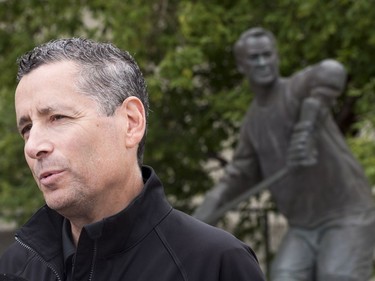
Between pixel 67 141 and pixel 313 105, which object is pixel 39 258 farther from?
pixel 313 105

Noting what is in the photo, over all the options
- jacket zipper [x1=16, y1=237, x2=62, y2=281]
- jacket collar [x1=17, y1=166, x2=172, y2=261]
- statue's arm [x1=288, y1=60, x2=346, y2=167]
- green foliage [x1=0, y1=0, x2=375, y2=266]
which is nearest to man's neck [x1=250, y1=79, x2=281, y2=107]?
statue's arm [x1=288, y1=60, x2=346, y2=167]

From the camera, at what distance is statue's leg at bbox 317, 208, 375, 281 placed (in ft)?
24.5

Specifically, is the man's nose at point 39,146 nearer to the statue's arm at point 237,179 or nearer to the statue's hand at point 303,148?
the statue's hand at point 303,148

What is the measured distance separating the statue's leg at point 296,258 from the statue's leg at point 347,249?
69 mm

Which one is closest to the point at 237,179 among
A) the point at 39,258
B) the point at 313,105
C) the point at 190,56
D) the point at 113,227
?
the point at 313,105

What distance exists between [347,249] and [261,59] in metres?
1.30

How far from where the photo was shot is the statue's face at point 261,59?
762 centimetres

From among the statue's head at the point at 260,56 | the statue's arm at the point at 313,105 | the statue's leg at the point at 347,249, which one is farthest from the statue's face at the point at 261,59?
the statue's leg at the point at 347,249

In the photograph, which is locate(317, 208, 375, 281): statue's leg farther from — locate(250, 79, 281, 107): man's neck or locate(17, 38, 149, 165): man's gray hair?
locate(17, 38, 149, 165): man's gray hair

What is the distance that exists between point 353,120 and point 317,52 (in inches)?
33.1

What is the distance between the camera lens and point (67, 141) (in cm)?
205

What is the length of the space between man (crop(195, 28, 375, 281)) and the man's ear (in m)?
5.18

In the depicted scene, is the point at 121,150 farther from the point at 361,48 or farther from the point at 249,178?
the point at 361,48

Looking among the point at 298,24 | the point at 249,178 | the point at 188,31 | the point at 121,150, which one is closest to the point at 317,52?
the point at 298,24
